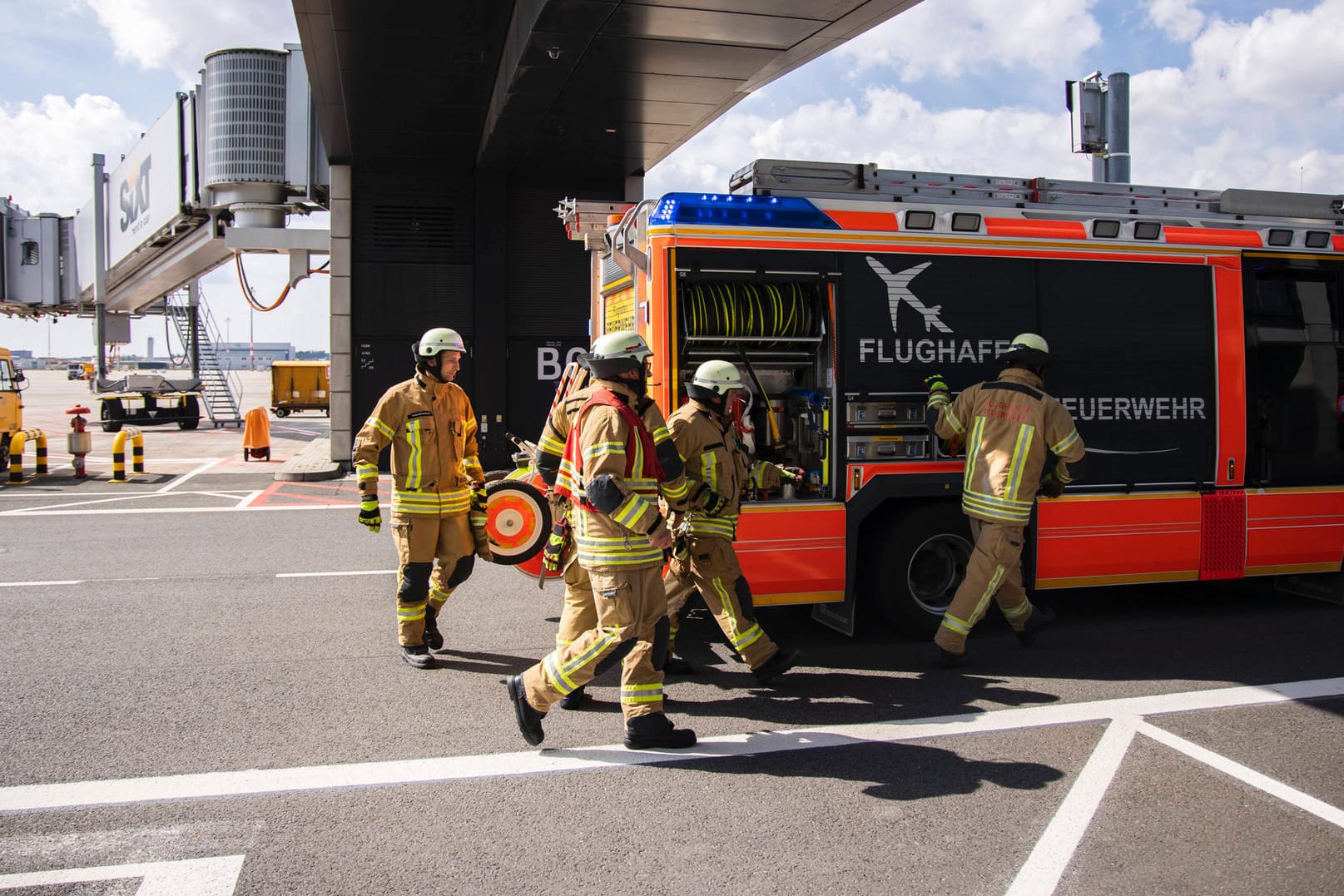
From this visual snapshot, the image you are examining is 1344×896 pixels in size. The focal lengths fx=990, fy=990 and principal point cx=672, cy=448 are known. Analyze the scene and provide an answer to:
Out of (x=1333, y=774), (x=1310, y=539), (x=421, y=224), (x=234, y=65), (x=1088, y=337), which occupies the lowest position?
(x=1333, y=774)

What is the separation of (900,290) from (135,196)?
31.6 meters

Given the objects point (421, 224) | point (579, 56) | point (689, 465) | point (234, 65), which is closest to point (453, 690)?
point (689, 465)

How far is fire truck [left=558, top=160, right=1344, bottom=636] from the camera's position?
6078mm

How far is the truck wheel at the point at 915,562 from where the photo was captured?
631cm

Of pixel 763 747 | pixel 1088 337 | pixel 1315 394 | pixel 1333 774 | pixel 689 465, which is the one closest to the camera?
pixel 1333 774

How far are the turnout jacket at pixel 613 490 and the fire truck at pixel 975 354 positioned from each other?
4.44ft

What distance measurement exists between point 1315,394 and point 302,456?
15770 mm

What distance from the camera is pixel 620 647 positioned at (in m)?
4.48

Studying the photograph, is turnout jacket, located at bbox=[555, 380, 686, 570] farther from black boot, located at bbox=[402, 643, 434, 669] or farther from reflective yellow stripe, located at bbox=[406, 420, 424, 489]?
black boot, located at bbox=[402, 643, 434, 669]

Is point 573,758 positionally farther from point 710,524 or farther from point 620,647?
point 710,524

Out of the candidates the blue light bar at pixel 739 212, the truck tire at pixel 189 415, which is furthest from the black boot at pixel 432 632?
the truck tire at pixel 189 415

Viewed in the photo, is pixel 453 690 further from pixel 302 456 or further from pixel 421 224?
pixel 302 456

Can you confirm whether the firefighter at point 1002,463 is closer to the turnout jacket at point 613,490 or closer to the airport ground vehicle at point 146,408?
the turnout jacket at point 613,490

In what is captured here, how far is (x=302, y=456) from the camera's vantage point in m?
18.0
